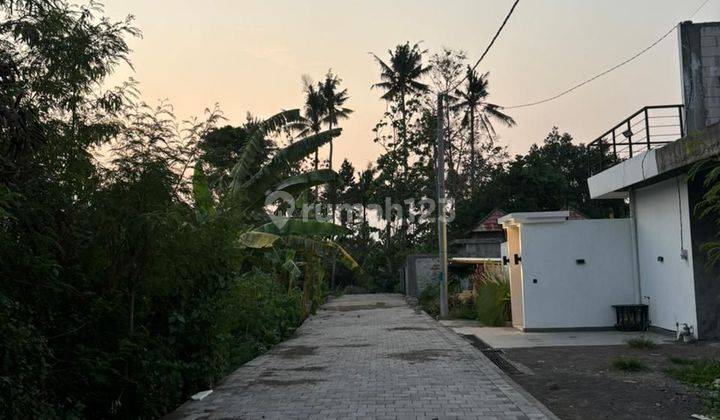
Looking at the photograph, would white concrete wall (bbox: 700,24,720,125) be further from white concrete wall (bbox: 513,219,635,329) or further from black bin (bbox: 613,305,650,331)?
black bin (bbox: 613,305,650,331)

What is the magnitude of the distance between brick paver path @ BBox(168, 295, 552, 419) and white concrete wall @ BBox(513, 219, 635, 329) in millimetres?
2488

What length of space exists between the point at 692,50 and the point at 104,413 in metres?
14.4

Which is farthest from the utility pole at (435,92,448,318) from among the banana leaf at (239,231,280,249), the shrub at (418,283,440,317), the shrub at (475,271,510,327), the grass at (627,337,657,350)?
the grass at (627,337,657,350)

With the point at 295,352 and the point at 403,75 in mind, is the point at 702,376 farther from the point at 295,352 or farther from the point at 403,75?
the point at 403,75

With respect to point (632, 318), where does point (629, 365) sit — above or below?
below

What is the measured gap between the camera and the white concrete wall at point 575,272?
16125 millimetres

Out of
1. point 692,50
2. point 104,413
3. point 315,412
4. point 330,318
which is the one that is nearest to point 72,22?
point 104,413

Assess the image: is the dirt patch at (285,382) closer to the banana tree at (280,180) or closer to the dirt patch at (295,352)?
the dirt patch at (295,352)

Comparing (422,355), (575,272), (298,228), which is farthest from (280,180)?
(575,272)

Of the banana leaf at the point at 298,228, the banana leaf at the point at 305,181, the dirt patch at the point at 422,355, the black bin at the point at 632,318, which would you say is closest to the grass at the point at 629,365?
the dirt patch at the point at 422,355

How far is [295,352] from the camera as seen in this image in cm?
1360

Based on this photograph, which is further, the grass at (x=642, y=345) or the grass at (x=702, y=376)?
the grass at (x=642, y=345)

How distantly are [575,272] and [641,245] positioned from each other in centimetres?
166

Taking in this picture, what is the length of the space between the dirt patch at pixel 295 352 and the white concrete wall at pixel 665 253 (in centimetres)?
767
